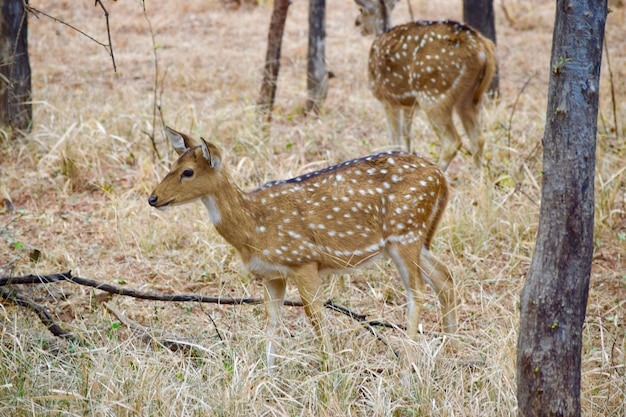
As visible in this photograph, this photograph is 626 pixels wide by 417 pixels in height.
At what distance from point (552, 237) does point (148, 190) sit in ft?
16.9

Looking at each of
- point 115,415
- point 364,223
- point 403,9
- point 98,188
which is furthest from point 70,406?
point 403,9

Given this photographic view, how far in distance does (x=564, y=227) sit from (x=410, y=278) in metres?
1.82

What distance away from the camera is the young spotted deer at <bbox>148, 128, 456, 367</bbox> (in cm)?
525

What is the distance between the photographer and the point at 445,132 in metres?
8.61

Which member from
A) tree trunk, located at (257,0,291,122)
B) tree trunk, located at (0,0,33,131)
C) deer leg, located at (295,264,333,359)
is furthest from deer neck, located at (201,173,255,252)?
tree trunk, located at (257,0,291,122)

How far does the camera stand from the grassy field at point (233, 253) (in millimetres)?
4430

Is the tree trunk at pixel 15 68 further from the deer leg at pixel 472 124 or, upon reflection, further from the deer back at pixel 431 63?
the deer leg at pixel 472 124

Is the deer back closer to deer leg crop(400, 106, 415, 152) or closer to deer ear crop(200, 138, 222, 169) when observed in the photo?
deer leg crop(400, 106, 415, 152)

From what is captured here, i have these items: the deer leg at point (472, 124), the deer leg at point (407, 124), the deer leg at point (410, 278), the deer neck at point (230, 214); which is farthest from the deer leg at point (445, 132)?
the deer neck at point (230, 214)

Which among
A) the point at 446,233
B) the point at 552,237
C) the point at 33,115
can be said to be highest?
the point at 552,237

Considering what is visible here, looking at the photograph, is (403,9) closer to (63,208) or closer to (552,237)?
(63,208)

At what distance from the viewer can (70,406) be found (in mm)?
4203

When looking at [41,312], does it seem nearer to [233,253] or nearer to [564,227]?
[233,253]

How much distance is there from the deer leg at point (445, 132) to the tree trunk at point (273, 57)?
2.34 metres
